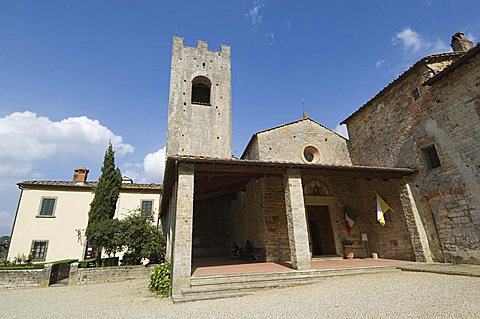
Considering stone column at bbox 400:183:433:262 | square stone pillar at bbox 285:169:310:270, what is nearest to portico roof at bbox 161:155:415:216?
square stone pillar at bbox 285:169:310:270

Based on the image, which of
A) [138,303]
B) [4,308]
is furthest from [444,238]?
[4,308]

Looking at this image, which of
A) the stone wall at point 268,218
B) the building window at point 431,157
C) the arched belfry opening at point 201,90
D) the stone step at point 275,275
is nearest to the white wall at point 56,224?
the stone wall at point 268,218

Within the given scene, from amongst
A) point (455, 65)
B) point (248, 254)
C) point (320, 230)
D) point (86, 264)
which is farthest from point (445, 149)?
point (86, 264)

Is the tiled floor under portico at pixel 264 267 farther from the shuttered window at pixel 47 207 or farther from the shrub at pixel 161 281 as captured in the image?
the shuttered window at pixel 47 207

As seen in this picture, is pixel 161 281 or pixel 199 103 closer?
pixel 161 281

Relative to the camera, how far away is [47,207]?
14766mm

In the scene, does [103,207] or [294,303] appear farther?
[103,207]

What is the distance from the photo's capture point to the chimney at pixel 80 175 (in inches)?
646

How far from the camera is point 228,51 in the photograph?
746 inches

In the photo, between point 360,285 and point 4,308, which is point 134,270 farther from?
point 360,285

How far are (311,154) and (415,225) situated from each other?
211 inches

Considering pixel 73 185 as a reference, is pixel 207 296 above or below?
below

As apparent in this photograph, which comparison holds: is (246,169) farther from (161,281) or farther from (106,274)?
(106,274)

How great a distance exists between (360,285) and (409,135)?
6718 millimetres
